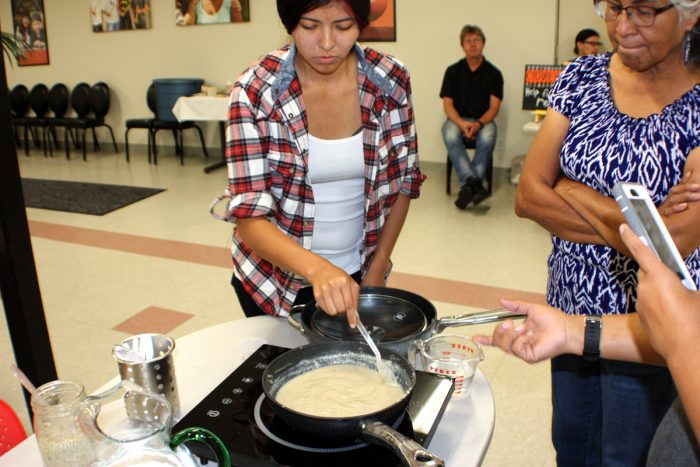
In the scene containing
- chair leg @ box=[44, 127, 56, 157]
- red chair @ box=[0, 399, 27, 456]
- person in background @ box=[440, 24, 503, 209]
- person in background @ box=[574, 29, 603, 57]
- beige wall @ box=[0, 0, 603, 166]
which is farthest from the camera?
chair leg @ box=[44, 127, 56, 157]

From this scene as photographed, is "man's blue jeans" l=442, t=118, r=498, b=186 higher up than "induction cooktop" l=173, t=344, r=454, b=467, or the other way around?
"induction cooktop" l=173, t=344, r=454, b=467

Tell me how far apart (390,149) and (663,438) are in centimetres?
88

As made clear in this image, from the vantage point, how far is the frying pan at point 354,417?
81 cm

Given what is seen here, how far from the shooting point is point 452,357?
4.08 feet

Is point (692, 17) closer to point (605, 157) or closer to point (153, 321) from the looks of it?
point (605, 157)

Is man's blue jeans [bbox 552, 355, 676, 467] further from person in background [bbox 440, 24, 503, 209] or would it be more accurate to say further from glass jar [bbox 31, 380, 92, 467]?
person in background [bbox 440, 24, 503, 209]

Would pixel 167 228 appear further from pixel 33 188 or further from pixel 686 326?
pixel 686 326

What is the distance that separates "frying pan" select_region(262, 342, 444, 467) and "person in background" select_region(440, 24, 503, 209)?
4349 millimetres

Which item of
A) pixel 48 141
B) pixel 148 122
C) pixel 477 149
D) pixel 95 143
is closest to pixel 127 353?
pixel 477 149

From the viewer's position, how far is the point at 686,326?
0.79 metres

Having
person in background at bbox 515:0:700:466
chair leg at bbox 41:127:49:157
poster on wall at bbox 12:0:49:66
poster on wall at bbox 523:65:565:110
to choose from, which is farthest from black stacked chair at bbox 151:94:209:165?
person in background at bbox 515:0:700:466

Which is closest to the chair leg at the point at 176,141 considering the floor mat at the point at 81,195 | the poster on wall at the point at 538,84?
the floor mat at the point at 81,195

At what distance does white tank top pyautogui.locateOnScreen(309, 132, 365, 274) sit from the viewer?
1.47 metres

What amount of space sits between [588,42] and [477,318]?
4552mm
